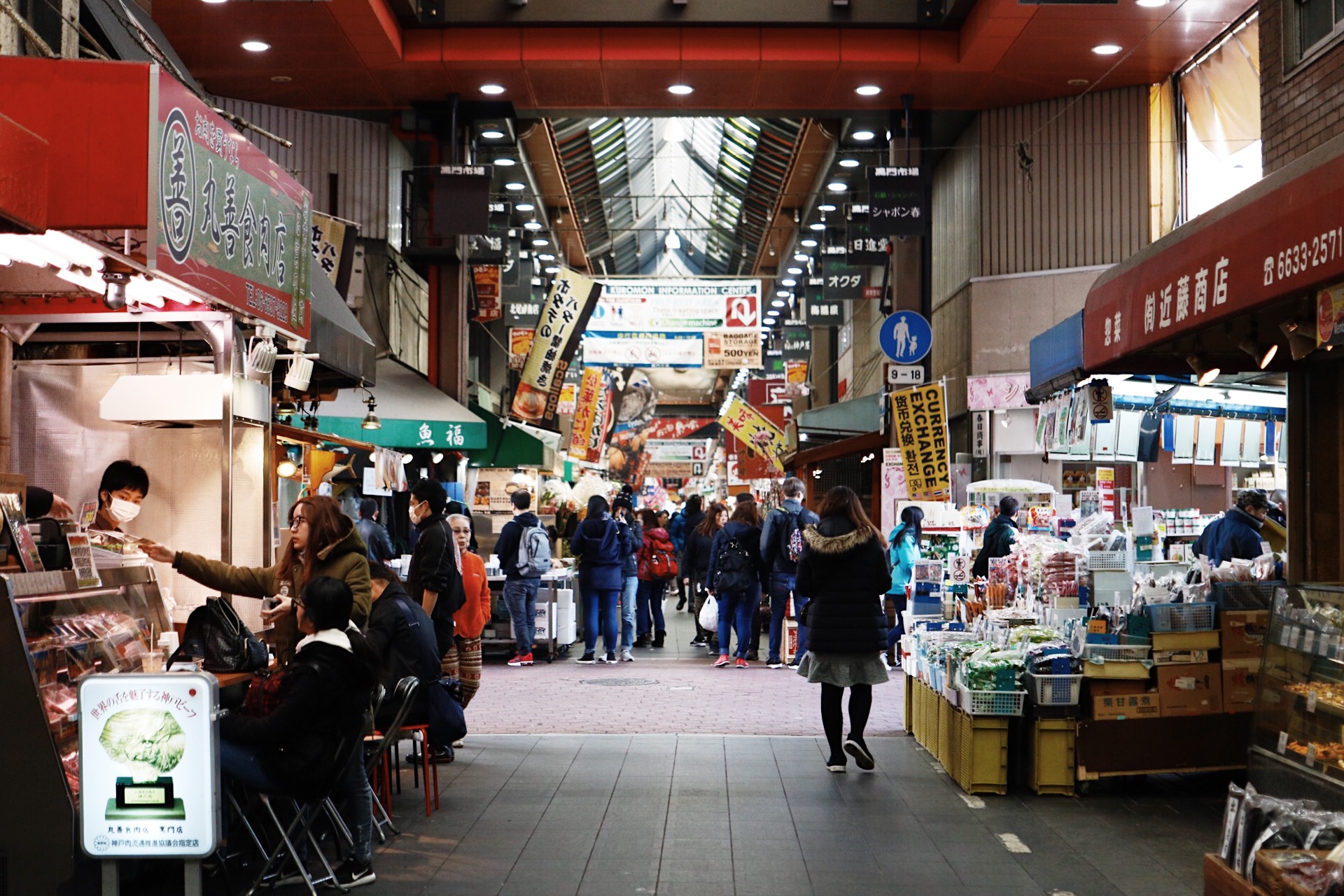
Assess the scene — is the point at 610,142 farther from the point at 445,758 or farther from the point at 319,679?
the point at 319,679

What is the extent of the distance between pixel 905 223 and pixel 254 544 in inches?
365

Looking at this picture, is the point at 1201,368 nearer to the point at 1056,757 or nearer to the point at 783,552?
the point at 1056,757

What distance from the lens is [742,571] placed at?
13727mm

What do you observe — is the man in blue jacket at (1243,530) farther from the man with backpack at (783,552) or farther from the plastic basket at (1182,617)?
the man with backpack at (783,552)

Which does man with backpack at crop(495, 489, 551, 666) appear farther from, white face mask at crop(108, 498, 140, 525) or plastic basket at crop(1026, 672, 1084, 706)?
plastic basket at crop(1026, 672, 1084, 706)

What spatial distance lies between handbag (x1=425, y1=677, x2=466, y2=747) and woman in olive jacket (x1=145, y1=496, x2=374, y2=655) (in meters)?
0.70

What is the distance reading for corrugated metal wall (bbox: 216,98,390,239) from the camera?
18.1 m

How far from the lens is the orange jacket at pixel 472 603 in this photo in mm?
9070

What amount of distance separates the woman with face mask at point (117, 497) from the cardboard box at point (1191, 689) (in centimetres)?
580

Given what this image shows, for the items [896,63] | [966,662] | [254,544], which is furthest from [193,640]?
[896,63]

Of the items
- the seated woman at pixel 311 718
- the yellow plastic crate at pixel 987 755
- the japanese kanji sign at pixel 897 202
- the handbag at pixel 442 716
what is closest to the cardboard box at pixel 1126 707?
the yellow plastic crate at pixel 987 755

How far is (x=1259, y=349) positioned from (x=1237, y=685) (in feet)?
6.57

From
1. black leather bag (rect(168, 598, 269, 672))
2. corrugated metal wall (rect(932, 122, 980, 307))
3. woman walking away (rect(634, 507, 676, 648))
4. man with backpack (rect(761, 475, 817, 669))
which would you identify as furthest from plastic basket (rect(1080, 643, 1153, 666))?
corrugated metal wall (rect(932, 122, 980, 307))

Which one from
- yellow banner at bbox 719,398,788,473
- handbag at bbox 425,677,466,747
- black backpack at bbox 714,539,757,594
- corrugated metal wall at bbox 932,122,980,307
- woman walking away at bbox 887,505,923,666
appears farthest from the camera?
yellow banner at bbox 719,398,788,473
